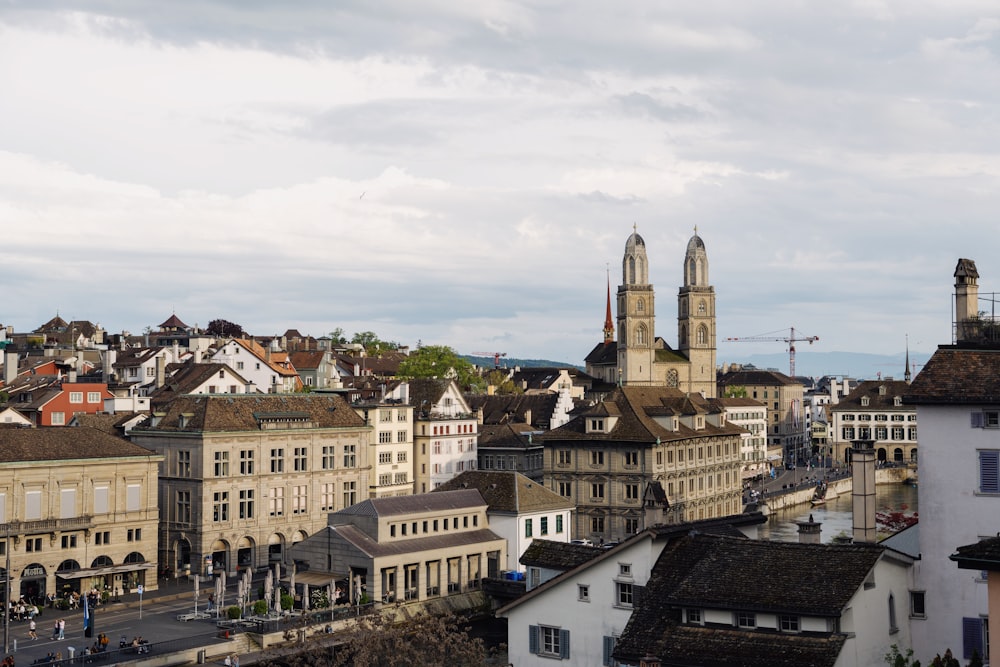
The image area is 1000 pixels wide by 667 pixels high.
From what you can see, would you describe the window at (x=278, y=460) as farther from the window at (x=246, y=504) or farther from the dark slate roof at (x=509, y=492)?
the dark slate roof at (x=509, y=492)

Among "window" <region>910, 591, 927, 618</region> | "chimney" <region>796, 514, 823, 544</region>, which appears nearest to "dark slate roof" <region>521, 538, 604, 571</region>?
"chimney" <region>796, 514, 823, 544</region>

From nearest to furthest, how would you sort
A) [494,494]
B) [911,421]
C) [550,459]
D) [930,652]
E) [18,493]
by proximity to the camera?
1. [930,652]
2. [18,493]
3. [494,494]
4. [550,459]
5. [911,421]

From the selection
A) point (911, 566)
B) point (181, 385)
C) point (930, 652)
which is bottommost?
point (930, 652)

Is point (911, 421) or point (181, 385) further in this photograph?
point (911, 421)

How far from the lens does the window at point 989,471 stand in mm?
40125

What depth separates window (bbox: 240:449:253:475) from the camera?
87250 millimetres

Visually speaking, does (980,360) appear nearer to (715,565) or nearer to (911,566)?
(911,566)

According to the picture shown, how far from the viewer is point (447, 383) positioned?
4331 inches

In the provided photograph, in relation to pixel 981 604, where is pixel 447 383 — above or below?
above

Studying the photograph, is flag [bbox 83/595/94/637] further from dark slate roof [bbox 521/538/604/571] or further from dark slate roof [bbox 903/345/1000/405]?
dark slate roof [bbox 903/345/1000/405]

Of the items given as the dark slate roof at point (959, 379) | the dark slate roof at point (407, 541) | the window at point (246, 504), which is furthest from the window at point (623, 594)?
the window at point (246, 504)

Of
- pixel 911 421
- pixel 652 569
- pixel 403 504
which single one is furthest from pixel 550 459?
pixel 911 421

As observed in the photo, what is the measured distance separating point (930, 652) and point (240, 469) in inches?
2202

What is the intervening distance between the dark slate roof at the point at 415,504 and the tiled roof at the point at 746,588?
35229mm
